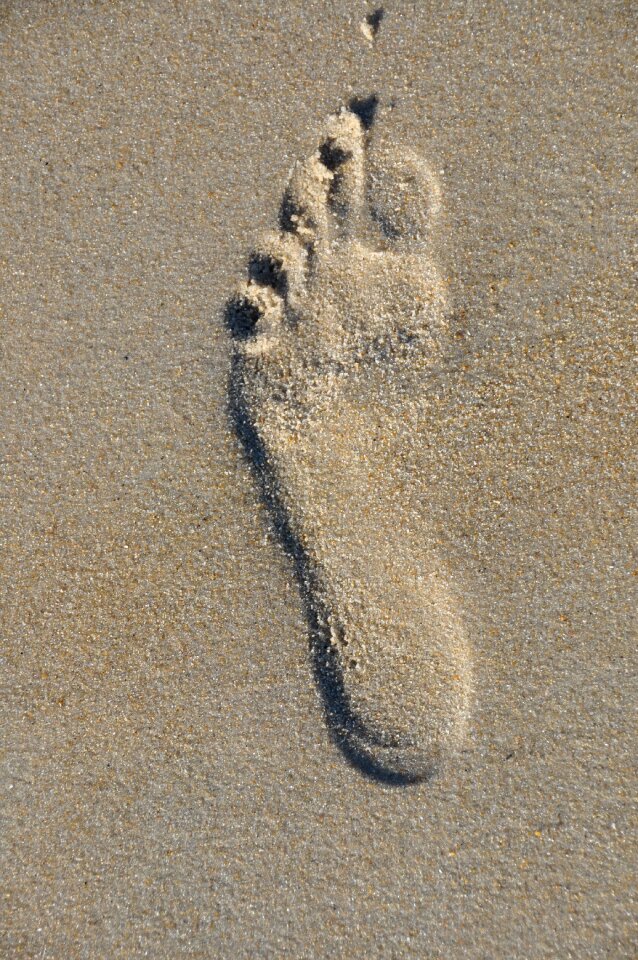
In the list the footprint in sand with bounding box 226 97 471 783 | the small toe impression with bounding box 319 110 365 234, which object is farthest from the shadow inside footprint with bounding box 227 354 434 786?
the small toe impression with bounding box 319 110 365 234

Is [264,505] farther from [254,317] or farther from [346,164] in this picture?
[346,164]

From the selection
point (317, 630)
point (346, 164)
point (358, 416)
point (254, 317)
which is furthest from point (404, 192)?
point (317, 630)

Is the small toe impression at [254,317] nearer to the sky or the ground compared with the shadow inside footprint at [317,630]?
nearer to the sky

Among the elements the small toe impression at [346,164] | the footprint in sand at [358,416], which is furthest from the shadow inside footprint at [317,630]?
the small toe impression at [346,164]

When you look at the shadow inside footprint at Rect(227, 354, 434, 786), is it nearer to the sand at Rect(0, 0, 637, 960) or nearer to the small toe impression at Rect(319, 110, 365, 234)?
Answer: the sand at Rect(0, 0, 637, 960)

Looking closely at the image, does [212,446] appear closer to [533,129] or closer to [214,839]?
[214,839]

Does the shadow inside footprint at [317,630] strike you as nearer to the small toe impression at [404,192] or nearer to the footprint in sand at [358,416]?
the footprint in sand at [358,416]

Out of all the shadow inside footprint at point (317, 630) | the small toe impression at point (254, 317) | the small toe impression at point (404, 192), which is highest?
the small toe impression at point (404, 192)
